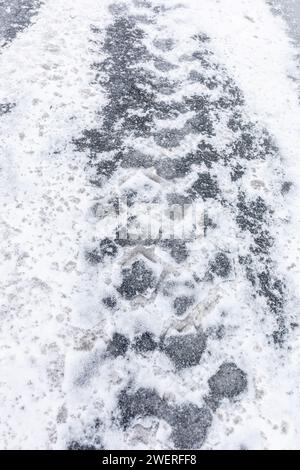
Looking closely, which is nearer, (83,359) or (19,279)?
(83,359)

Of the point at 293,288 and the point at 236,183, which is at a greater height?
the point at 236,183

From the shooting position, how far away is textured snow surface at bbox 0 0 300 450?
2.53 meters

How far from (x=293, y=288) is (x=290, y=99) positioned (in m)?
2.19

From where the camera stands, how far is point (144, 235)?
3.18 meters

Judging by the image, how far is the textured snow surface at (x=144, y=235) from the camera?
2.53 meters

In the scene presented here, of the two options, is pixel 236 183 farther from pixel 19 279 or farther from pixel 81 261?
pixel 19 279

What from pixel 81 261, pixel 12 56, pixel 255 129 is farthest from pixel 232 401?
pixel 12 56

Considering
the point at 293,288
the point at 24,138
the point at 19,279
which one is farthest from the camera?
the point at 24,138

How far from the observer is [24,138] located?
3.53 metres

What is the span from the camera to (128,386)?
2.59 meters

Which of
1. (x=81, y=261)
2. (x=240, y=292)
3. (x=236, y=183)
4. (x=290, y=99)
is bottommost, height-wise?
(x=81, y=261)

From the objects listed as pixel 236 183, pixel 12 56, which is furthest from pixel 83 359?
pixel 12 56
